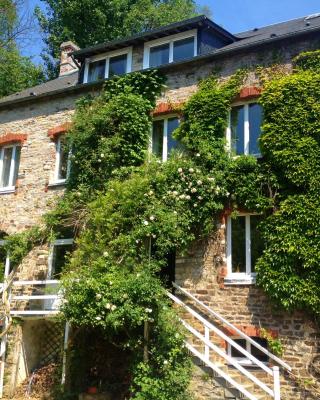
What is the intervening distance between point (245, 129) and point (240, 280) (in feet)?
12.8

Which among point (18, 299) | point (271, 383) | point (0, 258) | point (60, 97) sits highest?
point (60, 97)

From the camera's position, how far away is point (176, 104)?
13.8 m

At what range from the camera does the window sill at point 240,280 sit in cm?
1128

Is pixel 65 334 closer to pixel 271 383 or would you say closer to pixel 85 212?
pixel 85 212

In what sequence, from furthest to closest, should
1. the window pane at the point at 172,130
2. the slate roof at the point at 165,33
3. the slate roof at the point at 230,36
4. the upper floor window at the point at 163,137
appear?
the slate roof at the point at 165,33 < the upper floor window at the point at 163,137 < the window pane at the point at 172,130 < the slate roof at the point at 230,36

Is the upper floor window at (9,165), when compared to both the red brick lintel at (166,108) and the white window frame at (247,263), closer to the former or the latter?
the red brick lintel at (166,108)

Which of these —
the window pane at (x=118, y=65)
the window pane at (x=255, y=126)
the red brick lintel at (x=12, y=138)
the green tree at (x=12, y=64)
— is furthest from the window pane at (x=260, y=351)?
the green tree at (x=12, y=64)

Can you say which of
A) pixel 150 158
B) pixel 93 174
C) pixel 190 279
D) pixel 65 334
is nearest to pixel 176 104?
pixel 150 158

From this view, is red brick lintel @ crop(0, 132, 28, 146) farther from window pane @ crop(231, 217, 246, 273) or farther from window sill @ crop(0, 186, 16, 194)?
window pane @ crop(231, 217, 246, 273)

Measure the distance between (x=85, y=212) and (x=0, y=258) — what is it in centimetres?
437

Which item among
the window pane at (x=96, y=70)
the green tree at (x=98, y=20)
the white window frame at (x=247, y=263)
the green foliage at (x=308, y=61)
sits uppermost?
the green tree at (x=98, y=20)

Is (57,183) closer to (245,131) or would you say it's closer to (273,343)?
(245,131)

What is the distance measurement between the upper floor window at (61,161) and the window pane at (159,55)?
3712mm

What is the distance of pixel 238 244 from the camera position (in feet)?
39.0
